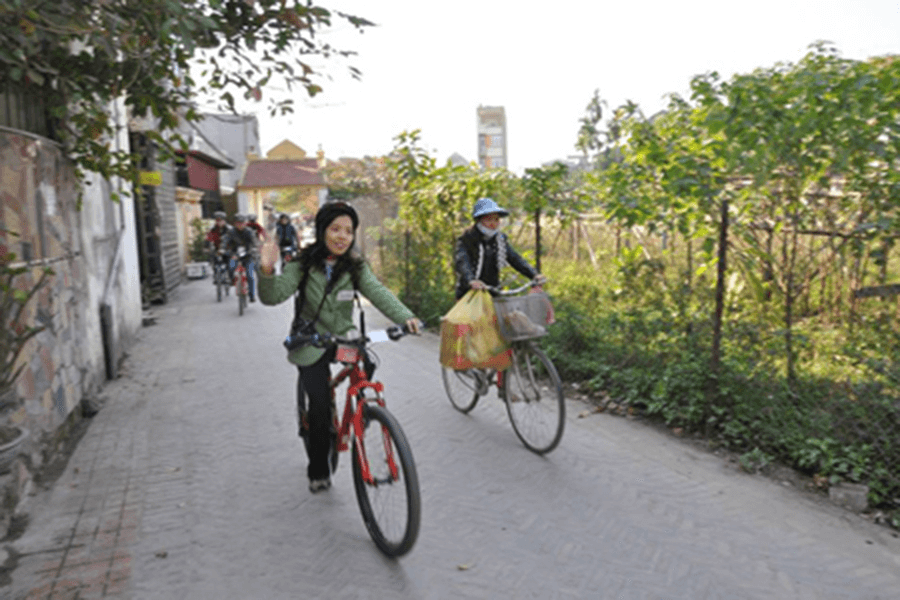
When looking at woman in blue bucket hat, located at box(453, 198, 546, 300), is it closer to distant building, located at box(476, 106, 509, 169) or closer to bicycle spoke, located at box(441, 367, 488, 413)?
bicycle spoke, located at box(441, 367, 488, 413)

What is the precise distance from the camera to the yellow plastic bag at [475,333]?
5.55m

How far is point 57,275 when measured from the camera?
20.9 ft

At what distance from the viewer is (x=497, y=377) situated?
6.04 meters

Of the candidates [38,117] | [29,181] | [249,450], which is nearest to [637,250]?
[249,450]

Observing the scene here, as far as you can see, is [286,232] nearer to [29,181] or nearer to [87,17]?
[29,181]

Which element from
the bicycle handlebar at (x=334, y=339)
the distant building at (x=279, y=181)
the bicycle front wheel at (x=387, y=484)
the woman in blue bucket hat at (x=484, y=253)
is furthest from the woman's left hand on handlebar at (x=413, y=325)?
the distant building at (x=279, y=181)

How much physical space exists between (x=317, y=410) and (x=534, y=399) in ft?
6.19

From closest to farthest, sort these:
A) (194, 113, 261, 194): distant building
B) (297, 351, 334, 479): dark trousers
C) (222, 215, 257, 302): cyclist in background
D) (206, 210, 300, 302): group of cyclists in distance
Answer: (297, 351, 334, 479): dark trousers < (206, 210, 300, 302): group of cyclists in distance < (222, 215, 257, 302): cyclist in background < (194, 113, 261, 194): distant building

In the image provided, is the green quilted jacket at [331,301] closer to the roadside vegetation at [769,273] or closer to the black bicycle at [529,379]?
the black bicycle at [529,379]

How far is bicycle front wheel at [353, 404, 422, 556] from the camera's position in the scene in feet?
11.9

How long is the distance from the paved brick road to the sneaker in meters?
0.06

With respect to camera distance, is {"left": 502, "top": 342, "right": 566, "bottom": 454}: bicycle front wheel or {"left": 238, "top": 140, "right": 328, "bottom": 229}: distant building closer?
{"left": 502, "top": 342, "right": 566, "bottom": 454}: bicycle front wheel

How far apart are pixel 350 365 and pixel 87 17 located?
281cm

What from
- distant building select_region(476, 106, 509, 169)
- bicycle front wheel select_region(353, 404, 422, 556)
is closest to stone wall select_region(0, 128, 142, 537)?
bicycle front wheel select_region(353, 404, 422, 556)
